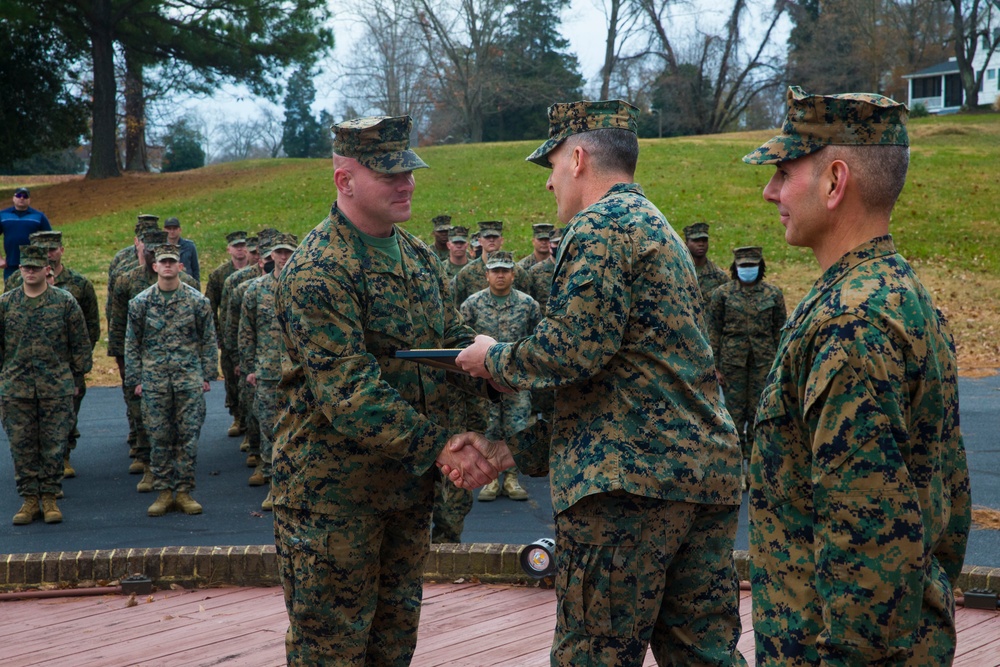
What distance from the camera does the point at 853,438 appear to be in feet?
6.90

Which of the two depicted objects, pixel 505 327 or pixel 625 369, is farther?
pixel 505 327

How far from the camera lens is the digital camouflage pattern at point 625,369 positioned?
121 inches

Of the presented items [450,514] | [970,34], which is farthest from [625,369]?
[970,34]

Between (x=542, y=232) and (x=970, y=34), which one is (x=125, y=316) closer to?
(x=542, y=232)

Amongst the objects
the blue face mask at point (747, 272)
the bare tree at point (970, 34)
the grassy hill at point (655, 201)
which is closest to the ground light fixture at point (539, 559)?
the blue face mask at point (747, 272)

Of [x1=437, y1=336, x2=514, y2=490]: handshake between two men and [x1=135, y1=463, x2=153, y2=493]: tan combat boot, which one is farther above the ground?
[x1=437, y1=336, x2=514, y2=490]: handshake between two men

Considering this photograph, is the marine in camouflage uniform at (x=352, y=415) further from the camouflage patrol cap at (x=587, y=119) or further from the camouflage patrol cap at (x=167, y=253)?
the camouflage patrol cap at (x=167, y=253)

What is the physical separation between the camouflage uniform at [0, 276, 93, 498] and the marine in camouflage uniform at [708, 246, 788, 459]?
6.17m

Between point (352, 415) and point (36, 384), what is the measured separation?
21.8 ft

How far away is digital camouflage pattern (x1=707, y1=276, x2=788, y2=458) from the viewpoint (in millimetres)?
10016

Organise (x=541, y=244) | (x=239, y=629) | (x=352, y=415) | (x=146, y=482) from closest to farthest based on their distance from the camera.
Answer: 1. (x=352, y=415)
2. (x=239, y=629)
3. (x=146, y=482)
4. (x=541, y=244)

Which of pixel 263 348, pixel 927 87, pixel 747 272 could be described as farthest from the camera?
pixel 927 87

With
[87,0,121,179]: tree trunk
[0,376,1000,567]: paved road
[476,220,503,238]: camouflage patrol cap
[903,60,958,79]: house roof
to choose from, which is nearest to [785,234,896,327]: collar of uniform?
[0,376,1000,567]: paved road

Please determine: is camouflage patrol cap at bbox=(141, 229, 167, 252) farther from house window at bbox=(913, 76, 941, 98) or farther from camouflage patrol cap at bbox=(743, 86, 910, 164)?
house window at bbox=(913, 76, 941, 98)
